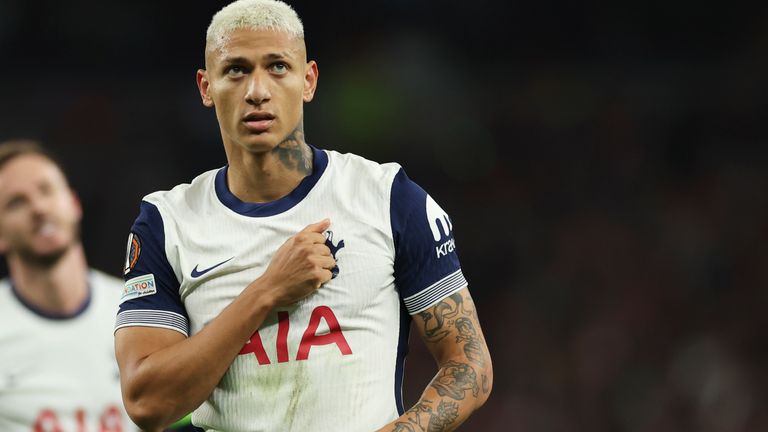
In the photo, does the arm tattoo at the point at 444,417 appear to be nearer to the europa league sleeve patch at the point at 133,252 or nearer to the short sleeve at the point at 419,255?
the short sleeve at the point at 419,255

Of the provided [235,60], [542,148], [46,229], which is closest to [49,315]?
[46,229]

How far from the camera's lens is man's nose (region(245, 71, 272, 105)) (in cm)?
307

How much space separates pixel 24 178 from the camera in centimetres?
589

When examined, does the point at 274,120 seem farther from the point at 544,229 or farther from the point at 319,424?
the point at 544,229

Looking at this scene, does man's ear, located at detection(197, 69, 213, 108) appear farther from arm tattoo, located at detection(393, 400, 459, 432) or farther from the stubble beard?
the stubble beard

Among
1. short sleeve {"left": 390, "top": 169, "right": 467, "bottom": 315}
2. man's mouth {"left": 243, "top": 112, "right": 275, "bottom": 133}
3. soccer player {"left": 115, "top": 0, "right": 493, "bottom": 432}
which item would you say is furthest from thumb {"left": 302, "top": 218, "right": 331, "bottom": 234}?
man's mouth {"left": 243, "top": 112, "right": 275, "bottom": 133}

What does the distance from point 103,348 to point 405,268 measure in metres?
3.06

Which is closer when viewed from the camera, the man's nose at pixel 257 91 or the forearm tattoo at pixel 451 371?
the forearm tattoo at pixel 451 371

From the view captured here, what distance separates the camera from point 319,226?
3.05 m

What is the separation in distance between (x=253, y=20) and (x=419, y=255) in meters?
0.82

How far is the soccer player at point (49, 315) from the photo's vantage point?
5.39 meters

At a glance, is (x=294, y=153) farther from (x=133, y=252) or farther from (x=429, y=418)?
(x=429, y=418)

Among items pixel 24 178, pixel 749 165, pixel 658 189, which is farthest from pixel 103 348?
pixel 749 165

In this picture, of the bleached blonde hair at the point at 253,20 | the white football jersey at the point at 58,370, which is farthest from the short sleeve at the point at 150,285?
the white football jersey at the point at 58,370
